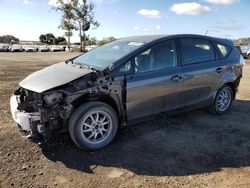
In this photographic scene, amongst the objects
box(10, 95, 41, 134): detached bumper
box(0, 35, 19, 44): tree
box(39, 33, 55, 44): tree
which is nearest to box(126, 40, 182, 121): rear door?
box(10, 95, 41, 134): detached bumper

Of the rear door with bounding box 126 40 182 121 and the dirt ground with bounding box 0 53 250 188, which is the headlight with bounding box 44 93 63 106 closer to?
the dirt ground with bounding box 0 53 250 188

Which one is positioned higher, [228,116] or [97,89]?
[97,89]

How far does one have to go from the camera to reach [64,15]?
41156 millimetres

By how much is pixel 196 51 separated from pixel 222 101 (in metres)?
1.39

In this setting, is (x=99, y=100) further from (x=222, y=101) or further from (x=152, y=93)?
(x=222, y=101)

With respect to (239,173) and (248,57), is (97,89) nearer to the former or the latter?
(239,173)

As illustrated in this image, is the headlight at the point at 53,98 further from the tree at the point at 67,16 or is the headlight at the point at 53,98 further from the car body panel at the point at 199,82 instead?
the tree at the point at 67,16

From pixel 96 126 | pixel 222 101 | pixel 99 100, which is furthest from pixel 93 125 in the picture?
pixel 222 101

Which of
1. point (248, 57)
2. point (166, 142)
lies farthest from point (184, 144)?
point (248, 57)

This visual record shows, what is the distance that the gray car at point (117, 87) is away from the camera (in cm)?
426

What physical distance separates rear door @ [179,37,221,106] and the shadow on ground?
1.78ft

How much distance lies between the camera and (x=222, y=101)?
6.46 meters

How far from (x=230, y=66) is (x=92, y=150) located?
348 centimetres

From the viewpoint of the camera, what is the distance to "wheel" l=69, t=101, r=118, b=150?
431 centimetres
